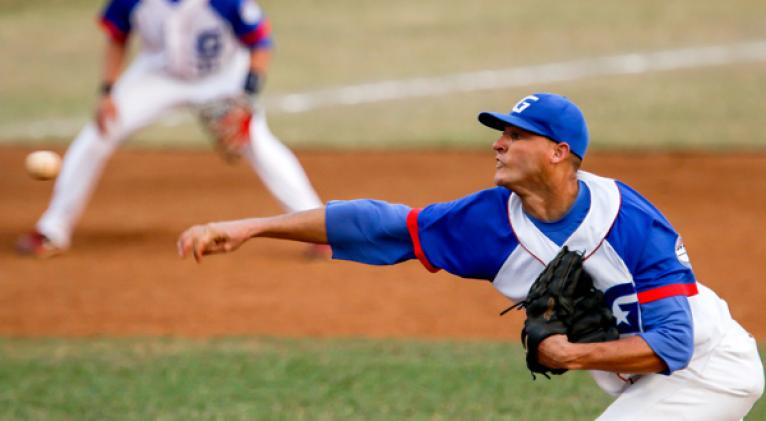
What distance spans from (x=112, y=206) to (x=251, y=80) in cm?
278

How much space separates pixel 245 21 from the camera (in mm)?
9117

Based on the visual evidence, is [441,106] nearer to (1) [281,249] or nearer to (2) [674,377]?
(1) [281,249]

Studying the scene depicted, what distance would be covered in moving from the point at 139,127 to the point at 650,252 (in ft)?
19.1

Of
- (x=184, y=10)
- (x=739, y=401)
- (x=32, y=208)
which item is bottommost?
(x=32, y=208)

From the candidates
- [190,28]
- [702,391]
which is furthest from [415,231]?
[190,28]

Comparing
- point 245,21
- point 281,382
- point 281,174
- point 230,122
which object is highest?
point 245,21

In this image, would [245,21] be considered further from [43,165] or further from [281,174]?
[43,165]

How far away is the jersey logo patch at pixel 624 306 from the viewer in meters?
4.41

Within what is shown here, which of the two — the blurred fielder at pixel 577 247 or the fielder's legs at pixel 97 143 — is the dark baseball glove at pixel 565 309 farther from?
the fielder's legs at pixel 97 143

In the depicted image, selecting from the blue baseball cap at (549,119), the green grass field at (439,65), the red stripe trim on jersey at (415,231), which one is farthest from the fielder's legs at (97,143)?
the blue baseball cap at (549,119)

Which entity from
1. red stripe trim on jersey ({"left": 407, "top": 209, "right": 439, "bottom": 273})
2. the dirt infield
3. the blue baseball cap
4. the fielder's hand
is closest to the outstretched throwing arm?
the fielder's hand

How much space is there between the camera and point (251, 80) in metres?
9.16

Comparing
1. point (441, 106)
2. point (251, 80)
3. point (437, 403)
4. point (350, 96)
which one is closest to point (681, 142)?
point (441, 106)

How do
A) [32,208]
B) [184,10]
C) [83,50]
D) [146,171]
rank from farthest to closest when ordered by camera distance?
[83,50] < [146,171] < [32,208] < [184,10]
